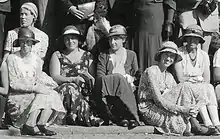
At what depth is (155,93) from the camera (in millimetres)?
9516

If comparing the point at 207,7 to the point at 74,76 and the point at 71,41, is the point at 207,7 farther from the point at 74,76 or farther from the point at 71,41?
the point at 74,76

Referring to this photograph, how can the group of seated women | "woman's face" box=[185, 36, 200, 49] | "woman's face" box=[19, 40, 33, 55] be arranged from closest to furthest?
the group of seated women
"woman's face" box=[19, 40, 33, 55]
"woman's face" box=[185, 36, 200, 49]

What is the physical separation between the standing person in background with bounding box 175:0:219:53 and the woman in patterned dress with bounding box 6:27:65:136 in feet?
7.15

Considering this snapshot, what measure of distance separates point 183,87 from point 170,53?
45 centimetres

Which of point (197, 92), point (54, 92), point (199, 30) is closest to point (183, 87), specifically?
point (197, 92)

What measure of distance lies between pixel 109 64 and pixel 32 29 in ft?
3.54

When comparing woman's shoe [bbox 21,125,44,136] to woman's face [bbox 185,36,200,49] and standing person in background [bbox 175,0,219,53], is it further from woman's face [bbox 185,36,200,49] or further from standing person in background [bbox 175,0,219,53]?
standing person in background [bbox 175,0,219,53]

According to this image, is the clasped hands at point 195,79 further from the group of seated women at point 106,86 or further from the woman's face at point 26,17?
the woman's face at point 26,17

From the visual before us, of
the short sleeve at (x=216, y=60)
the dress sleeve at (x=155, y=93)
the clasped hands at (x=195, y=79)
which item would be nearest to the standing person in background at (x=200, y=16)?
the short sleeve at (x=216, y=60)

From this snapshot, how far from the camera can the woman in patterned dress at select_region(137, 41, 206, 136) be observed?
31.0ft

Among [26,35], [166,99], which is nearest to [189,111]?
[166,99]

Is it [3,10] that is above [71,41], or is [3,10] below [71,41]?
above

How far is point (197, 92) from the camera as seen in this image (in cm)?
958

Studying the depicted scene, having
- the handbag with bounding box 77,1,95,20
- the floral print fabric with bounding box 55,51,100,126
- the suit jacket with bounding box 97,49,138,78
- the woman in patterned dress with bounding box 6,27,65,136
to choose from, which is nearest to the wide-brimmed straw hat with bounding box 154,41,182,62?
the suit jacket with bounding box 97,49,138,78
